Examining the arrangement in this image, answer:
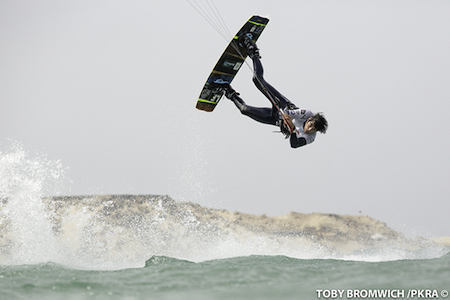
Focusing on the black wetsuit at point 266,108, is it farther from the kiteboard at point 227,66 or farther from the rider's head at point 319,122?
the kiteboard at point 227,66

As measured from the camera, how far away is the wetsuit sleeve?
17.1 feet

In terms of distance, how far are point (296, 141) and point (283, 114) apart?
42 cm

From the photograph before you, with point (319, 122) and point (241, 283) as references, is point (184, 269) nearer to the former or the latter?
point (241, 283)

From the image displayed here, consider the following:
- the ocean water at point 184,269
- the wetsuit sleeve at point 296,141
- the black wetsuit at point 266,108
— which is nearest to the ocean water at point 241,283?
the ocean water at point 184,269

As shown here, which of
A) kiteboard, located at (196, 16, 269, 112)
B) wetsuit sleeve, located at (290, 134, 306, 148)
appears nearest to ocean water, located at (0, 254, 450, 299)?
wetsuit sleeve, located at (290, 134, 306, 148)

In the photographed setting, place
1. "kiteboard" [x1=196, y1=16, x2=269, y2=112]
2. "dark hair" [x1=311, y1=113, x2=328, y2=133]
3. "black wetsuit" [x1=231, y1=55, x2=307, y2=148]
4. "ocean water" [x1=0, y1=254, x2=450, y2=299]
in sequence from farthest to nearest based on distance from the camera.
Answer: "kiteboard" [x1=196, y1=16, x2=269, y2=112] < "black wetsuit" [x1=231, y1=55, x2=307, y2=148] < "dark hair" [x1=311, y1=113, x2=328, y2=133] < "ocean water" [x1=0, y1=254, x2=450, y2=299]

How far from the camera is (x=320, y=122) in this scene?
5.17 meters

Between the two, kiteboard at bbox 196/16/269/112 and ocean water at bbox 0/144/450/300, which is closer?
ocean water at bbox 0/144/450/300

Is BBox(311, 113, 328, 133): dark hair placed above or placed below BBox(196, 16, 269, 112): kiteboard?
below

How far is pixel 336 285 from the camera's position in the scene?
3484mm

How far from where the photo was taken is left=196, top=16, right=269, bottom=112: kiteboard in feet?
19.7

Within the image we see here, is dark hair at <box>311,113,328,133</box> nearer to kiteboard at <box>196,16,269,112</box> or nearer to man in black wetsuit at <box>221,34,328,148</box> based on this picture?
man in black wetsuit at <box>221,34,328,148</box>

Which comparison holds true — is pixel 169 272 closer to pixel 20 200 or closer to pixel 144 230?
pixel 20 200

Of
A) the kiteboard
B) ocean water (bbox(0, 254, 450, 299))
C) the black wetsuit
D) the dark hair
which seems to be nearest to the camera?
ocean water (bbox(0, 254, 450, 299))
